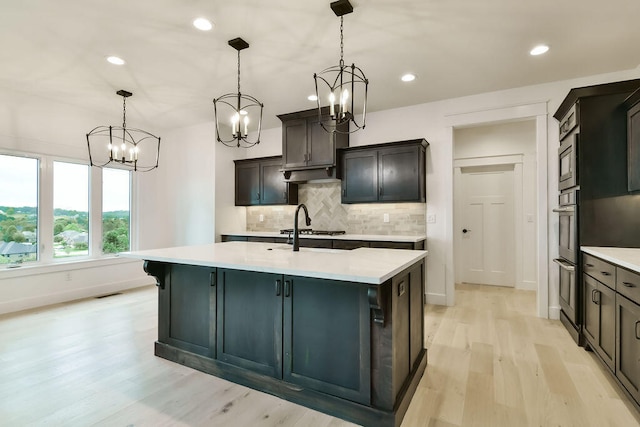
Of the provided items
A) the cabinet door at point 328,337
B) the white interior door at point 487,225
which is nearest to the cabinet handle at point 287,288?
the cabinet door at point 328,337

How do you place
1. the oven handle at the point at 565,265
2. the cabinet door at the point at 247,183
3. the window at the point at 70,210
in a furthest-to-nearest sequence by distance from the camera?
1. the cabinet door at the point at 247,183
2. the window at the point at 70,210
3. the oven handle at the point at 565,265

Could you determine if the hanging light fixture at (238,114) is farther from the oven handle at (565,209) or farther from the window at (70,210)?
the oven handle at (565,209)

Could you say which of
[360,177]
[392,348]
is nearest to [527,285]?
[360,177]

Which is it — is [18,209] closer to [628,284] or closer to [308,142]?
[308,142]

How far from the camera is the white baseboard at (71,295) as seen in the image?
13.2 ft

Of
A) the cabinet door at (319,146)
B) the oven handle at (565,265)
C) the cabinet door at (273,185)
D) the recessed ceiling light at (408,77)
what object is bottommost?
the oven handle at (565,265)

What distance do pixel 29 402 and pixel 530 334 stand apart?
4.15 meters

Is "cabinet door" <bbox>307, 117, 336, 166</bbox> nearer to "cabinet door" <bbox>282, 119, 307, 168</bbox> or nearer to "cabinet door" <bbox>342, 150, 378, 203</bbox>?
"cabinet door" <bbox>282, 119, 307, 168</bbox>

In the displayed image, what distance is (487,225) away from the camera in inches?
220

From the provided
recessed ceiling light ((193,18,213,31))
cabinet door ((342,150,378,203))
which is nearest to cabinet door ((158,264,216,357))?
recessed ceiling light ((193,18,213,31))

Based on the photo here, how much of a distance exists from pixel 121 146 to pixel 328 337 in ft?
13.1

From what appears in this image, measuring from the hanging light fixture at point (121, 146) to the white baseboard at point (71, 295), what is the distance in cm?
184

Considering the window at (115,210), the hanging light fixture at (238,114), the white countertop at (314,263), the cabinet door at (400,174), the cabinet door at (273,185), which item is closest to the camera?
the white countertop at (314,263)

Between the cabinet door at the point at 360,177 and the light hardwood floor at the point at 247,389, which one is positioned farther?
Result: the cabinet door at the point at 360,177
